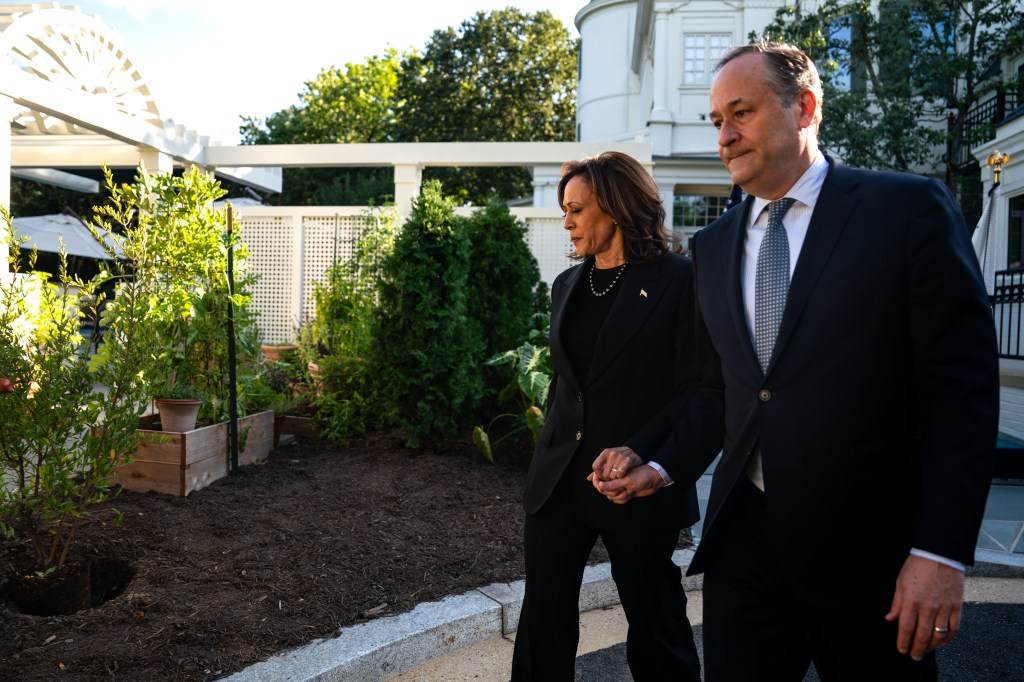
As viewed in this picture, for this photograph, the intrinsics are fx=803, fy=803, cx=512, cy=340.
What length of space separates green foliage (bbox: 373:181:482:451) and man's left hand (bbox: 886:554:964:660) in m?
5.36

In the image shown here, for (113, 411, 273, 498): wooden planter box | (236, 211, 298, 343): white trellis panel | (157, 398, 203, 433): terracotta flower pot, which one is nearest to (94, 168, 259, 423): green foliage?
(157, 398, 203, 433): terracotta flower pot

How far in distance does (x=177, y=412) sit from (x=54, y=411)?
1.71 meters

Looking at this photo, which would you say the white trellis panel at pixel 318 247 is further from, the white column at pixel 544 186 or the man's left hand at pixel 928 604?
the white column at pixel 544 186

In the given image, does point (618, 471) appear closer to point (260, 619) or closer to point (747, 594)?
point (747, 594)

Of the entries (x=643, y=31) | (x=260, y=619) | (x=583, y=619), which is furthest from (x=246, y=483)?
(x=643, y=31)

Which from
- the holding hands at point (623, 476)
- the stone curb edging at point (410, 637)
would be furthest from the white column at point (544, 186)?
the holding hands at point (623, 476)

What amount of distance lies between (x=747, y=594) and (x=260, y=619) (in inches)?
98.8

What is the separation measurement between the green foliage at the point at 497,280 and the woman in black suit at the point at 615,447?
15.3 feet

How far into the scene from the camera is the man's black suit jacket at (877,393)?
1.72m

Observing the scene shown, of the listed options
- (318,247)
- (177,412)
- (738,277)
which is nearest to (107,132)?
(318,247)

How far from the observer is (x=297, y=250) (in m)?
11.5

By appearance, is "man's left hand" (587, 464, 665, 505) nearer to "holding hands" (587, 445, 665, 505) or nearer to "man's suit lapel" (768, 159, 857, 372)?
"holding hands" (587, 445, 665, 505)

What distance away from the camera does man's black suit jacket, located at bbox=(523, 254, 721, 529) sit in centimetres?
286

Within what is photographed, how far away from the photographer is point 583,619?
451 centimetres
